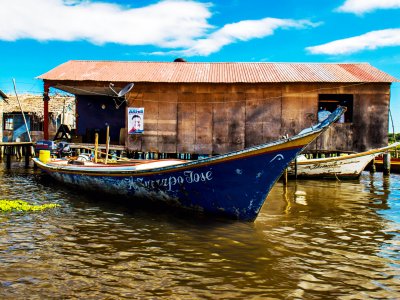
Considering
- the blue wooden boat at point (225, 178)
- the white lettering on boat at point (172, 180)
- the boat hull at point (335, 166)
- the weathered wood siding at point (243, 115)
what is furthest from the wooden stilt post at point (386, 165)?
the white lettering on boat at point (172, 180)

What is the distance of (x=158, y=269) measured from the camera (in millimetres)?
4930

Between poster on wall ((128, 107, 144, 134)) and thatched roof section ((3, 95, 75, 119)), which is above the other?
thatched roof section ((3, 95, 75, 119))

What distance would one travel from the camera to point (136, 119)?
16547 millimetres

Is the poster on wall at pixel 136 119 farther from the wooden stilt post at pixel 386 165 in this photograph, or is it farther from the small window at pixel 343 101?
the wooden stilt post at pixel 386 165

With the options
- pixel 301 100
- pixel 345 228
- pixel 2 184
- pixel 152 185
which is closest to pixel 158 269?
pixel 152 185

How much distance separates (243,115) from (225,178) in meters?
9.46

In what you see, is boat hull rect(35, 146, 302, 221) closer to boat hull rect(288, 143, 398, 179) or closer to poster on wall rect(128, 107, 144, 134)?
poster on wall rect(128, 107, 144, 134)

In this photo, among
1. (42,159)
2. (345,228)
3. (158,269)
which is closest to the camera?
(158,269)

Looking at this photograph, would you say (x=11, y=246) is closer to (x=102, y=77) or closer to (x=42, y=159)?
(x=42, y=159)

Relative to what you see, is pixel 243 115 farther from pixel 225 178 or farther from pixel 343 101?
pixel 225 178

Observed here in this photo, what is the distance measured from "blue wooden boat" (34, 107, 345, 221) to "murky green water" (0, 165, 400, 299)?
40 centimetres

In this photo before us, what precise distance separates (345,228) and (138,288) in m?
5.11

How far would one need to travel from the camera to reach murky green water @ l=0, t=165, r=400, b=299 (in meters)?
4.32

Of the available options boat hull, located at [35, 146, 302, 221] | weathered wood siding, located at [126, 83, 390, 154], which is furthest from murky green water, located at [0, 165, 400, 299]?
weathered wood siding, located at [126, 83, 390, 154]
